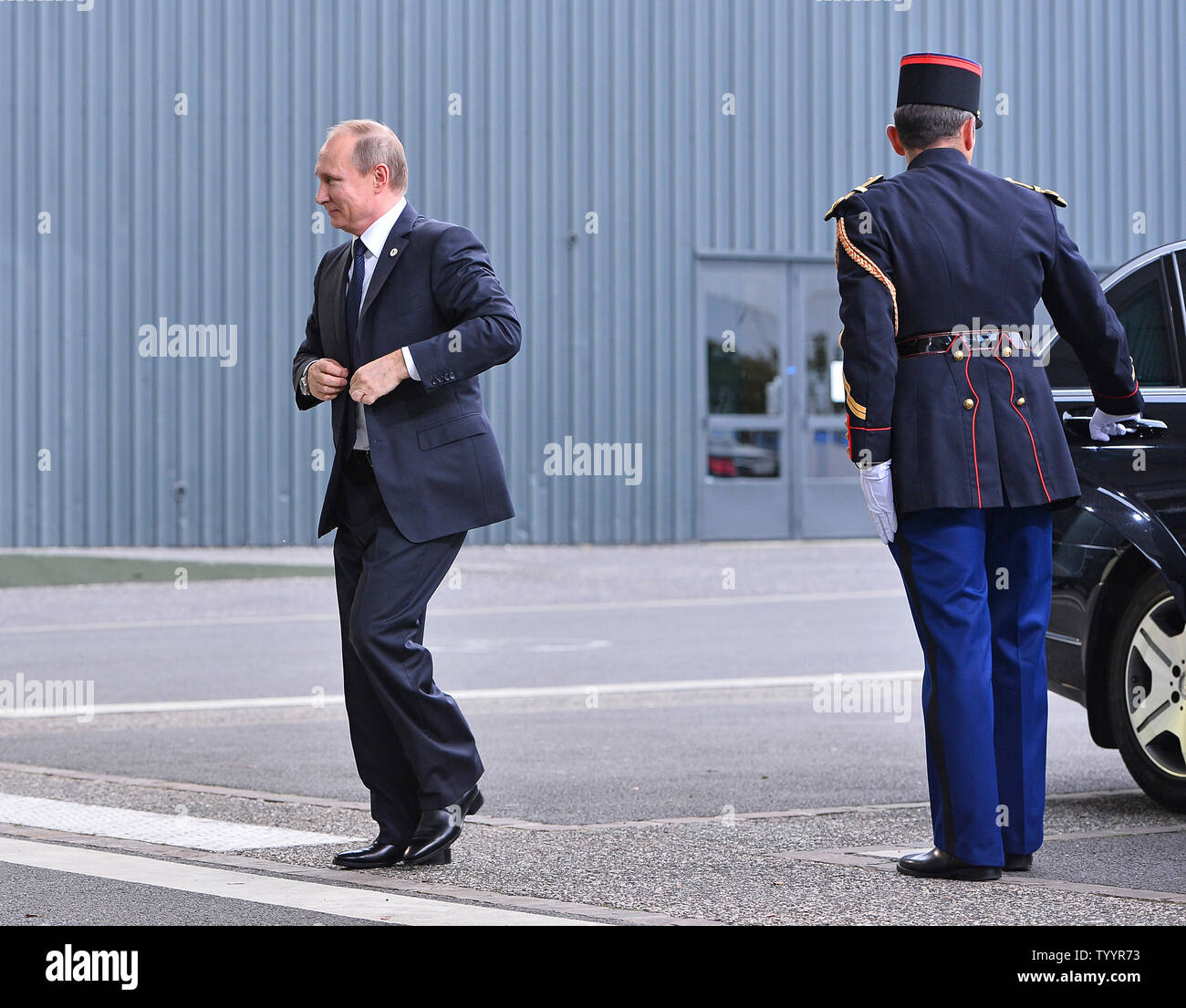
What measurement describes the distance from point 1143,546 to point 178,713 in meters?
5.07

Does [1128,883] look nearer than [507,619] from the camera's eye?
Yes

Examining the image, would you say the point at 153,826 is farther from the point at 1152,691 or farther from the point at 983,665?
the point at 1152,691

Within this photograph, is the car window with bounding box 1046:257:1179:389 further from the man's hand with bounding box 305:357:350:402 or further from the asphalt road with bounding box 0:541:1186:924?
the man's hand with bounding box 305:357:350:402

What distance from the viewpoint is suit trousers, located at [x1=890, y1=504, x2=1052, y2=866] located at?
5.05m

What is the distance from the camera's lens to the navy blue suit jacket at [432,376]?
5.26 meters

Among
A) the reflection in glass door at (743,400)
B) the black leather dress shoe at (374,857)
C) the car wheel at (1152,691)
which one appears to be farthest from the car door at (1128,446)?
the reflection in glass door at (743,400)

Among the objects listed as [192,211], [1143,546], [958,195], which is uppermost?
[192,211]

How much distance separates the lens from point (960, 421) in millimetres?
5043

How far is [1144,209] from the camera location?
22234 mm

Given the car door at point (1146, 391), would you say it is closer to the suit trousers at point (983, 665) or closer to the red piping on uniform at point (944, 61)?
the suit trousers at point (983, 665)

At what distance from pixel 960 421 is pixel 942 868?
3.72ft

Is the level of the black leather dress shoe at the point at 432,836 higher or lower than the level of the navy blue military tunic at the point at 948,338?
lower
